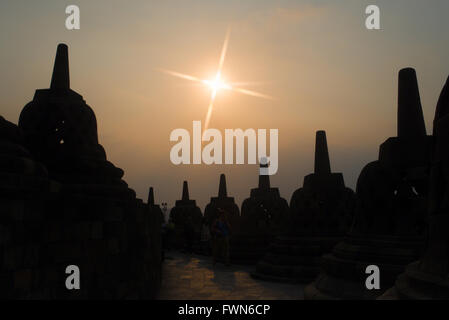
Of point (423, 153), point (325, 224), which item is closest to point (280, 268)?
point (325, 224)

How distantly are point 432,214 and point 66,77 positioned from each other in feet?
23.9

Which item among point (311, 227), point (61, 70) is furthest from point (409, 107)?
point (61, 70)

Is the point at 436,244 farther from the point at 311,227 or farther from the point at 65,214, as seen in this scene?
the point at 311,227

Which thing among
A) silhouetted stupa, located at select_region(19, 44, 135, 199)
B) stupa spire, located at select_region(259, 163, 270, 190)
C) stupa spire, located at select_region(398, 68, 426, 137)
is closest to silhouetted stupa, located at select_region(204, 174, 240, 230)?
stupa spire, located at select_region(259, 163, 270, 190)

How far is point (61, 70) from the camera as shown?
328 inches

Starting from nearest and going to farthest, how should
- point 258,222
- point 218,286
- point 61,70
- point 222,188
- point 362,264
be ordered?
point 362,264 < point 61,70 < point 218,286 < point 258,222 < point 222,188

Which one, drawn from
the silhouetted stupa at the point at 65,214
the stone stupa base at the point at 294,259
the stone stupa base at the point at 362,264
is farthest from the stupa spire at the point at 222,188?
the stone stupa base at the point at 362,264

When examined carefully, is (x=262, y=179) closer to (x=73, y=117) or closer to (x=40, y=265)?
(x=73, y=117)

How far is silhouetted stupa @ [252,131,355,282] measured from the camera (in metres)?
9.80

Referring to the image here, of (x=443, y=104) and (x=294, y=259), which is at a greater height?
(x=443, y=104)

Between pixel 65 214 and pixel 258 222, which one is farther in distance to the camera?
pixel 258 222

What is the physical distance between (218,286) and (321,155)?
5017 millimetres

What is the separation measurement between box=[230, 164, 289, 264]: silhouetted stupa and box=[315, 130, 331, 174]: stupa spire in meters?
3.68

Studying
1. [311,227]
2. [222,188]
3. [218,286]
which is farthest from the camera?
[222,188]
